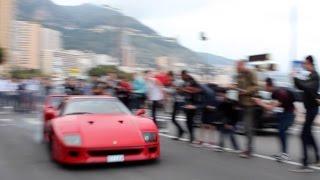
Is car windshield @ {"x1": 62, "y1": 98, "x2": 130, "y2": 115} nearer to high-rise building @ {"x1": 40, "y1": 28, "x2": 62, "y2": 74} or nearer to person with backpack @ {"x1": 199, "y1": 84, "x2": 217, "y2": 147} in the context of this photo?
person with backpack @ {"x1": 199, "y1": 84, "x2": 217, "y2": 147}

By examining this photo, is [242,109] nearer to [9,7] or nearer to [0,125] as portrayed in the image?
[0,125]

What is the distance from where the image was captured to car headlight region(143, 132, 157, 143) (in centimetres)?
838

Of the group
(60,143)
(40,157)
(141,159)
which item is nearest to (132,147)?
(141,159)

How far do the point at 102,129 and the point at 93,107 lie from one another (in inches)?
47.4

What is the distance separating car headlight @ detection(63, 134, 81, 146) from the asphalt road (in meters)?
0.42

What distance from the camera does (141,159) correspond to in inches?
324

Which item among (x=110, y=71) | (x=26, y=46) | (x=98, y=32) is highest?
(x=98, y=32)

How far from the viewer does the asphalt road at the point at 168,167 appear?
7.52 metres

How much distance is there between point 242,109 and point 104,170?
320 centimetres

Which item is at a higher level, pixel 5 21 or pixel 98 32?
pixel 5 21

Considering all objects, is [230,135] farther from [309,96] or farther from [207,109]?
[309,96]

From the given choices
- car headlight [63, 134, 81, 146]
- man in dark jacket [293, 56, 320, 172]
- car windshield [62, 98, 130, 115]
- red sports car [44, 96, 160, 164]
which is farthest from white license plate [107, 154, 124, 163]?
man in dark jacket [293, 56, 320, 172]

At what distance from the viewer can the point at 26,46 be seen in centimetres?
8819

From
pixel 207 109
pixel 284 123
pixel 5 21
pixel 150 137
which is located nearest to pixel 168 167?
pixel 150 137
